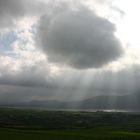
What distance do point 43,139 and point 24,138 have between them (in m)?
5.52

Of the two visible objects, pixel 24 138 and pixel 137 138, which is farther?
pixel 137 138

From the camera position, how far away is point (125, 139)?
8456 cm

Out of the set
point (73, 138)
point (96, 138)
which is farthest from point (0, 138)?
point (96, 138)

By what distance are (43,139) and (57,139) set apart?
13.4 ft

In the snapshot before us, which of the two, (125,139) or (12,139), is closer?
(12,139)

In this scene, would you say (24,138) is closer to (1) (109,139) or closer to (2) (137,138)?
(1) (109,139)

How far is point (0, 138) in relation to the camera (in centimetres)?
7806

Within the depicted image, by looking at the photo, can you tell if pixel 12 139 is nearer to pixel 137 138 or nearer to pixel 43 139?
pixel 43 139

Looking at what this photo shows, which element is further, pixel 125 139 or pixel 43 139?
pixel 125 139

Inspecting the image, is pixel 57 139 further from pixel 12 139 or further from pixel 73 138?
pixel 12 139

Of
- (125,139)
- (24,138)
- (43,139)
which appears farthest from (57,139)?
(125,139)

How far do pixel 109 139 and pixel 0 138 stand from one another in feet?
101

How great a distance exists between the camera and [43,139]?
257 ft

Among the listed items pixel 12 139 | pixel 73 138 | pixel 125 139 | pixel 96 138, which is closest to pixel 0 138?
pixel 12 139
